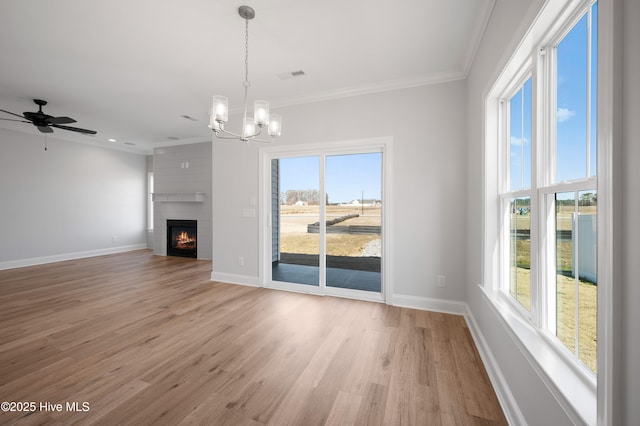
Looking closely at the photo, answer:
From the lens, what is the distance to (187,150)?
6.77 m

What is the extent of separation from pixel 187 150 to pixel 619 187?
7.49m

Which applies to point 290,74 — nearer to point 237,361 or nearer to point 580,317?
point 237,361

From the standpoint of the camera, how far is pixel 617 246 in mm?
Answer: 773

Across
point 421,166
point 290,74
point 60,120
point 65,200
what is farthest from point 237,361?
point 65,200

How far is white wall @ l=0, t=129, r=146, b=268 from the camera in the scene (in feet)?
17.7

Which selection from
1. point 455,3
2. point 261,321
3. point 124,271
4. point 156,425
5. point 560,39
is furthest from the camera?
point 124,271

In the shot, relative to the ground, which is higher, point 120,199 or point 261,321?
point 120,199

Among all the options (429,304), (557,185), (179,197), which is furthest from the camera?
(179,197)

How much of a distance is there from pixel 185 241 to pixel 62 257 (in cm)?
259

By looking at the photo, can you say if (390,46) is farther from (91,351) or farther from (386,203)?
(91,351)

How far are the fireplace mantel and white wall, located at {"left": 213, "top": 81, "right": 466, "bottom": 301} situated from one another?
3945 millimetres

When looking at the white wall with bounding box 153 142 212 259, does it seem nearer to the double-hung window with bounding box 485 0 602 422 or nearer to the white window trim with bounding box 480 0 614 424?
the white window trim with bounding box 480 0 614 424

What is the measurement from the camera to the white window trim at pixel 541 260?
2.59 feet

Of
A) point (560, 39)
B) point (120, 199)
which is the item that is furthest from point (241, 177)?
point (120, 199)
